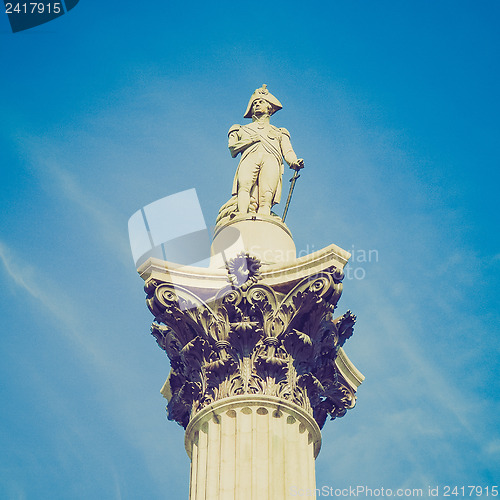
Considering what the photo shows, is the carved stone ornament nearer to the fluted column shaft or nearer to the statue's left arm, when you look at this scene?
the fluted column shaft

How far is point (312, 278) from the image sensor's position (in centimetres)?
2523

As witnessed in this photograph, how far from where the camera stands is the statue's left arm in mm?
30391

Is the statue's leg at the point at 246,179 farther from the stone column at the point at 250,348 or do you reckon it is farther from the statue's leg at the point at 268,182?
the stone column at the point at 250,348

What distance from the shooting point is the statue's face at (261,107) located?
3275 centimetres

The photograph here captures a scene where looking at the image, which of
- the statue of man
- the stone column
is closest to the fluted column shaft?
the stone column

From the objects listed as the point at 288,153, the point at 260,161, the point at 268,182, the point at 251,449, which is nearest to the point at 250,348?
the point at 251,449

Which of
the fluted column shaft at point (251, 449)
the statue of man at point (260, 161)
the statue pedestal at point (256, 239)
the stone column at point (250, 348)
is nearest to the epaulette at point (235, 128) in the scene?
the statue of man at point (260, 161)

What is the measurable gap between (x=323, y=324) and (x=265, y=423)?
3.08 meters

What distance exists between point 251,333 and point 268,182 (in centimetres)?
687

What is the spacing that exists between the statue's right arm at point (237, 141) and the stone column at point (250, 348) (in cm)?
665

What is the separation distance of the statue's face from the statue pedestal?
5.03 m

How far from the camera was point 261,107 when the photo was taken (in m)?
32.8

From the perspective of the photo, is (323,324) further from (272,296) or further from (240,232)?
(240,232)

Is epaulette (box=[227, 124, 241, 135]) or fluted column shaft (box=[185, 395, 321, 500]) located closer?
fluted column shaft (box=[185, 395, 321, 500])
